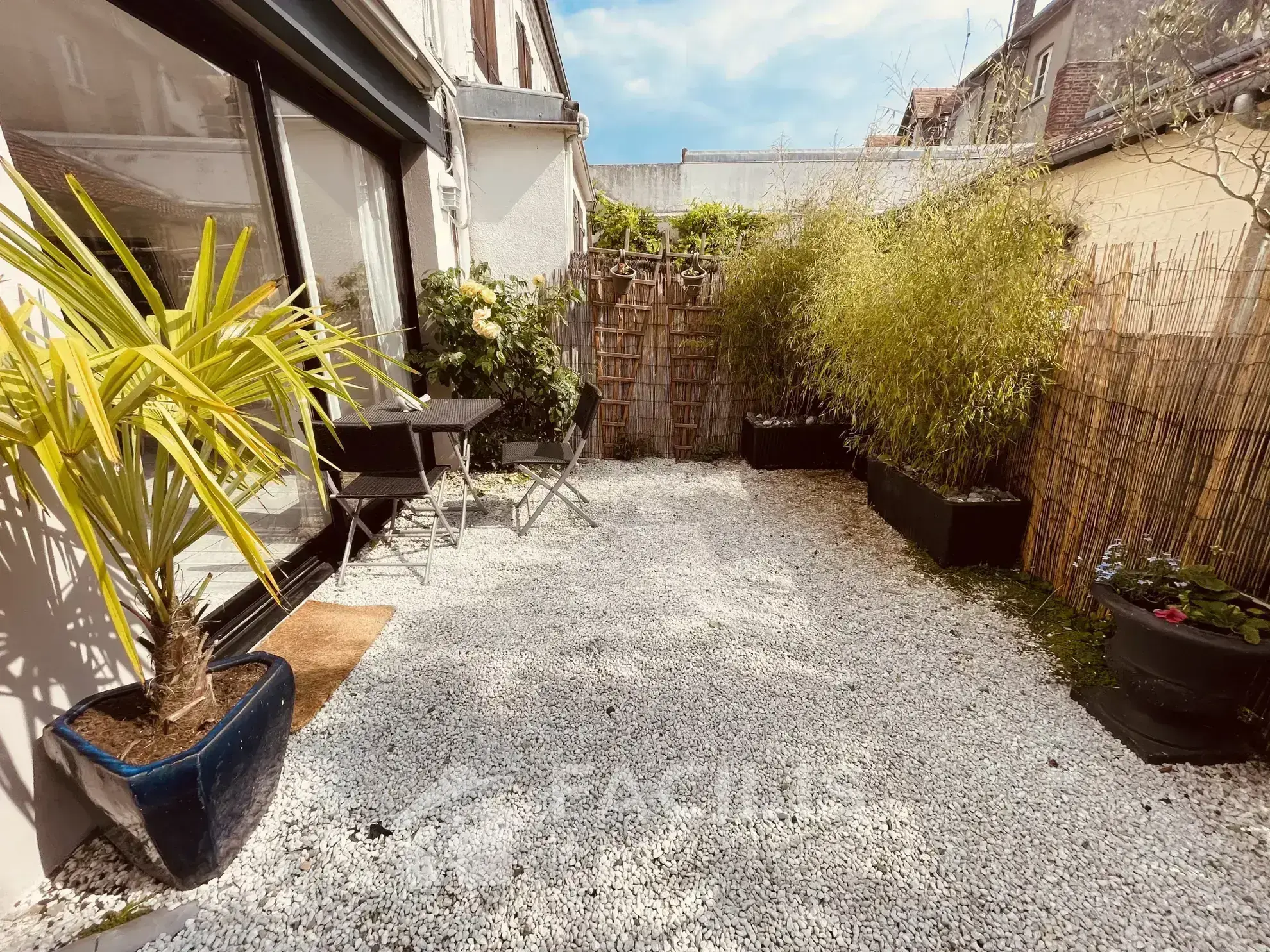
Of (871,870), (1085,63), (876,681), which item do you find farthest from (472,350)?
(1085,63)

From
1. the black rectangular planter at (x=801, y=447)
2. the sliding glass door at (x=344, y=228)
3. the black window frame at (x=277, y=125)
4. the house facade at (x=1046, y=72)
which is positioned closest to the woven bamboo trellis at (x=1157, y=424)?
the house facade at (x=1046, y=72)

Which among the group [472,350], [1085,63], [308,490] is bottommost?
[308,490]

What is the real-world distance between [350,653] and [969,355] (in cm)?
321

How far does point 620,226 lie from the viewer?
9.26m

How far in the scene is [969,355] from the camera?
2.55 meters

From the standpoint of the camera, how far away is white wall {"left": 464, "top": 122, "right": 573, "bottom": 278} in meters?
4.31

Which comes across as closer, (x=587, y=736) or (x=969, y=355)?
(x=587, y=736)

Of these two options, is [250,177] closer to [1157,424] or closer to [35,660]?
[35,660]

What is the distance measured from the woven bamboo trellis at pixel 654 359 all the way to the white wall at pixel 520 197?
33cm

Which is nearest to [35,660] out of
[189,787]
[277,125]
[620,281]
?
[189,787]

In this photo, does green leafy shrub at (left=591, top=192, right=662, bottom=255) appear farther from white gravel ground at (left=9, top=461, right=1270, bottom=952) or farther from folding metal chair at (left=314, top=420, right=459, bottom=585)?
white gravel ground at (left=9, top=461, right=1270, bottom=952)

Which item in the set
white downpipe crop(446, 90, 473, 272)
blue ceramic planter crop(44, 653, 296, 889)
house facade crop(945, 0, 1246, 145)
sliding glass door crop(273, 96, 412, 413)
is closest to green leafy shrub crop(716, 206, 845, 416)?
house facade crop(945, 0, 1246, 145)

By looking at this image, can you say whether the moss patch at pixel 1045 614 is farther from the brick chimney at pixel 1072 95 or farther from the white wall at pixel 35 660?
the brick chimney at pixel 1072 95

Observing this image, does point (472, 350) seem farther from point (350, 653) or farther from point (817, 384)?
point (817, 384)
